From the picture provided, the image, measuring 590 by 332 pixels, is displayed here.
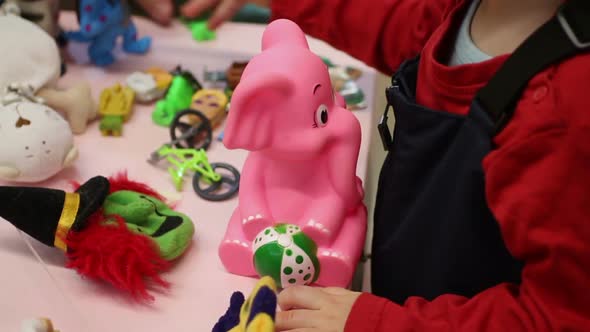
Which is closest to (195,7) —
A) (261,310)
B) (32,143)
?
(32,143)

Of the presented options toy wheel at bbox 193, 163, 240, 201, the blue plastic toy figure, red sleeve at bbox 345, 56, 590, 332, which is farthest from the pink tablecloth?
red sleeve at bbox 345, 56, 590, 332

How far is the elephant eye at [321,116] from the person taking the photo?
1.56 ft

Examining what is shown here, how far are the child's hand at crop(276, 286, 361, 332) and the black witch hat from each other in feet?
0.63

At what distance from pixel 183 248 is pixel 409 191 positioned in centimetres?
21

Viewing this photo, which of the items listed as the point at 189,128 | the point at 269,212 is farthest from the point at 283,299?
the point at 189,128

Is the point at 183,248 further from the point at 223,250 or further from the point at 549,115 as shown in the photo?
the point at 549,115

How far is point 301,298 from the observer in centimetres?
46

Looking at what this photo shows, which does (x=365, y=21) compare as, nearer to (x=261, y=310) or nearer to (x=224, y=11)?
(x=224, y=11)

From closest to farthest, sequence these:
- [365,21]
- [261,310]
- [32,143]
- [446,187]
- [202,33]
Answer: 1. [261,310]
2. [446,187]
3. [32,143]
4. [365,21]
5. [202,33]

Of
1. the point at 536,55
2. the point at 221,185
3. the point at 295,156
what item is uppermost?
the point at 536,55

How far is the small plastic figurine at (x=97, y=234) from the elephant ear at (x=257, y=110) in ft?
0.40

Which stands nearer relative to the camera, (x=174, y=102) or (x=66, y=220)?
(x=66, y=220)

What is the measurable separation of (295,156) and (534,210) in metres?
0.20

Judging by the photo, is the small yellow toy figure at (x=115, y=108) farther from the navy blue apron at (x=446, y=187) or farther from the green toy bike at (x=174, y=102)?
the navy blue apron at (x=446, y=187)
